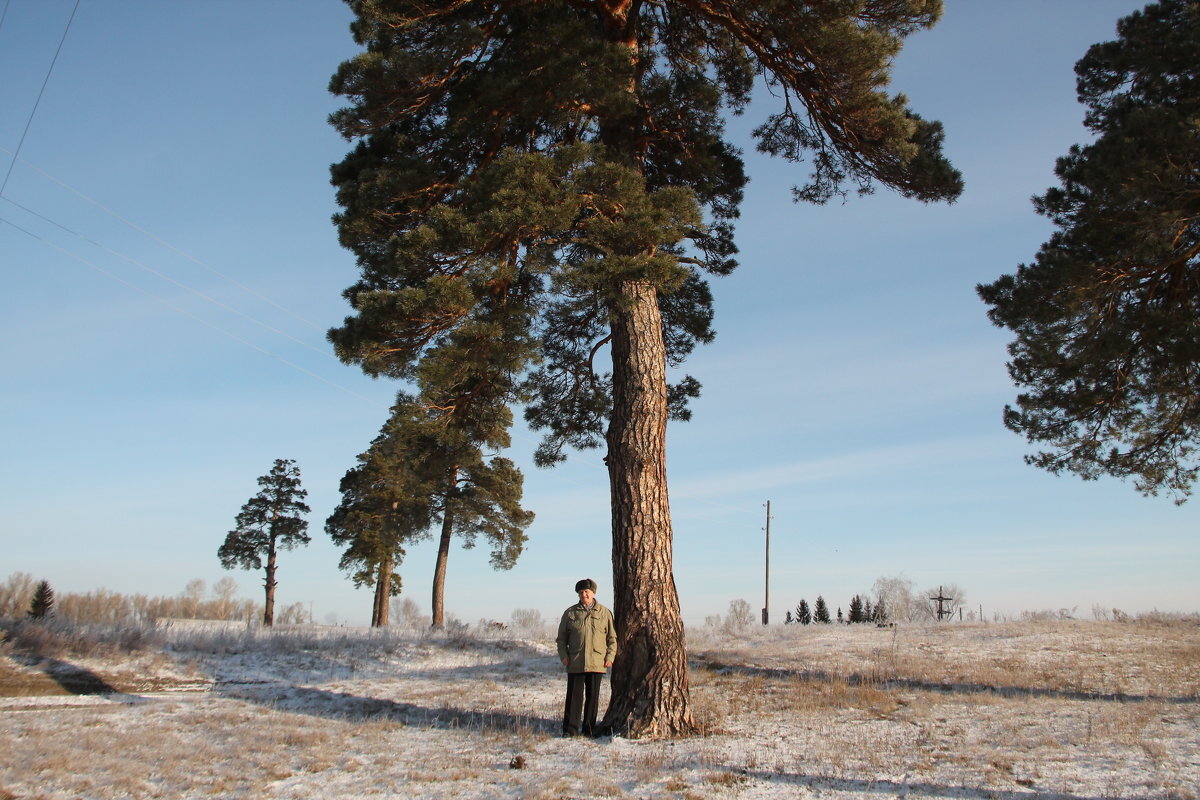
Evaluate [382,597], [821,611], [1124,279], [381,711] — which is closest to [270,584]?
[382,597]

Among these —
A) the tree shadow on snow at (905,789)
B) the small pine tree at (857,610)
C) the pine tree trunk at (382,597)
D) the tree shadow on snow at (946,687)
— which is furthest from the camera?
the small pine tree at (857,610)

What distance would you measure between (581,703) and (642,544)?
5.91 feet

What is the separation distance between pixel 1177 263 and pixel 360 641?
56.4 feet

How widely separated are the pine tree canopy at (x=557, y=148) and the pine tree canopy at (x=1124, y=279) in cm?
209

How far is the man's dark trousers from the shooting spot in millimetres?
8180

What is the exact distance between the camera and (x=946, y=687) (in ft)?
35.1

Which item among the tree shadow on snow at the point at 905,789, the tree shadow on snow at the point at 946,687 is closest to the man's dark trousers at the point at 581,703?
the tree shadow on snow at the point at 905,789

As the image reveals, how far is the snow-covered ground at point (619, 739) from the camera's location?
5.82m

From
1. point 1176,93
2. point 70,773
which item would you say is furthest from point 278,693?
point 1176,93

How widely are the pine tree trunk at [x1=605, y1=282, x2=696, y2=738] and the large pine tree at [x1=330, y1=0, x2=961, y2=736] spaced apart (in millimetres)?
22

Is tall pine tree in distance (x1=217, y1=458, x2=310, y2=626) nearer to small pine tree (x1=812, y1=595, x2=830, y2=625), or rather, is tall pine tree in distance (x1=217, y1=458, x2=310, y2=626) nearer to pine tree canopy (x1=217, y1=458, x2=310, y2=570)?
pine tree canopy (x1=217, y1=458, x2=310, y2=570)

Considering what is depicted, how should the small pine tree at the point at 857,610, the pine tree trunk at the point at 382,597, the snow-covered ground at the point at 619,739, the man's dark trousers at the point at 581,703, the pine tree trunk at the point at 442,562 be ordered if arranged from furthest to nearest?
the small pine tree at the point at 857,610 < the pine tree trunk at the point at 382,597 < the pine tree trunk at the point at 442,562 < the man's dark trousers at the point at 581,703 < the snow-covered ground at the point at 619,739

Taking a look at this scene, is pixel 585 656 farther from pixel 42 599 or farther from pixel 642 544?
pixel 42 599

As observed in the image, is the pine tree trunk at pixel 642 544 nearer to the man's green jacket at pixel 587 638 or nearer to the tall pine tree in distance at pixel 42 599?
the man's green jacket at pixel 587 638
